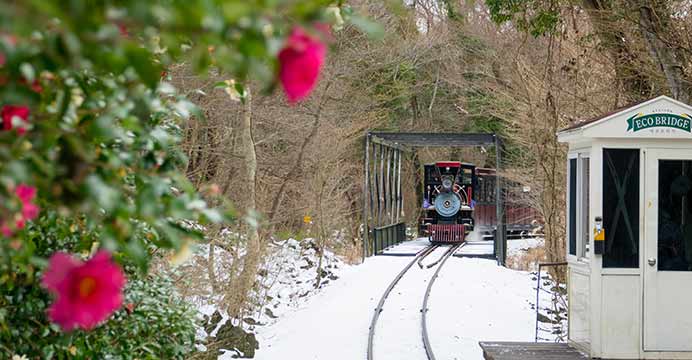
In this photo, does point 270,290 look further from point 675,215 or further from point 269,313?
point 675,215

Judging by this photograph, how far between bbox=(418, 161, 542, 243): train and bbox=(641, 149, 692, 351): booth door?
2312 cm

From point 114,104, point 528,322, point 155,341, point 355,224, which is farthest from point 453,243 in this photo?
point 114,104

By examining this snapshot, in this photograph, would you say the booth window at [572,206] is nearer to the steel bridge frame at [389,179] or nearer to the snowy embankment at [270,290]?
the snowy embankment at [270,290]

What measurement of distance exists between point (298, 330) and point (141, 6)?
13.2 metres

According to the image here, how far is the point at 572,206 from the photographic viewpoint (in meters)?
9.28

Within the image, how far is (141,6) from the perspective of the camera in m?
1.77

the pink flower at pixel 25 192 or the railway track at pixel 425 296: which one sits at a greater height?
the pink flower at pixel 25 192

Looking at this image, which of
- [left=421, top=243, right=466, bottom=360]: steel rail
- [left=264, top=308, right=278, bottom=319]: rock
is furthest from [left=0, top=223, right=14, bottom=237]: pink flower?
[left=264, top=308, right=278, bottom=319]: rock

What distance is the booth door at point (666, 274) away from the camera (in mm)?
8305

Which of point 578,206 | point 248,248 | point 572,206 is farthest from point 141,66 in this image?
point 248,248

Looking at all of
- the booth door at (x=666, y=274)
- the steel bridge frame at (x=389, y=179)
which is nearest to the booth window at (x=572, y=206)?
the booth door at (x=666, y=274)

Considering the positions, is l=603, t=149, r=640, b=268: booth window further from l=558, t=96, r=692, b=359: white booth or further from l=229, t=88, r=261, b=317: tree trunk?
l=229, t=88, r=261, b=317: tree trunk

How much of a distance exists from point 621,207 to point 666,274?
2.37ft

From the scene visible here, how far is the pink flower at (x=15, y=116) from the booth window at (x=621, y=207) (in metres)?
6.70
